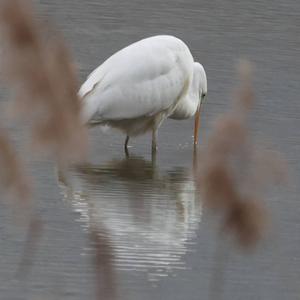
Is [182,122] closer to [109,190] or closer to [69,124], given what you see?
[109,190]

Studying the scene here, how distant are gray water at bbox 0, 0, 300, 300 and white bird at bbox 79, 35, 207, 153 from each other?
21 centimetres

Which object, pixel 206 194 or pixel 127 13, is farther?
pixel 127 13

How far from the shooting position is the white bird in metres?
9.05

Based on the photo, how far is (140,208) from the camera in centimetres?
731

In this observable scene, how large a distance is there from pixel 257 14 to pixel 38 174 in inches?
256

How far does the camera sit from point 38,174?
8062mm

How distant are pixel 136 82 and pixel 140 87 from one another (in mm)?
72

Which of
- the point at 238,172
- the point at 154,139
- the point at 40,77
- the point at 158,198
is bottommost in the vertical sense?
the point at 154,139

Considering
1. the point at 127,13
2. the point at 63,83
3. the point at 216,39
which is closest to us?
the point at 63,83

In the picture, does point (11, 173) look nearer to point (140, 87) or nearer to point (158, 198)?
point (158, 198)

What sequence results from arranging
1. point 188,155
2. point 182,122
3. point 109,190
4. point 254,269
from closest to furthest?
point 254,269, point 109,190, point 188,155, point 182,122

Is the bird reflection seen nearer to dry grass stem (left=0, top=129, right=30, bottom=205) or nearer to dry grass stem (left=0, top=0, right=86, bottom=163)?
dry grass stem (left=0, top=129, right=30, bottom=205)

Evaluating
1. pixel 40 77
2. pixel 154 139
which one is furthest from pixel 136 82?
pixel 40 77

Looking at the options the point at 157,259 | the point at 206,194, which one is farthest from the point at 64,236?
the point at 206,194
